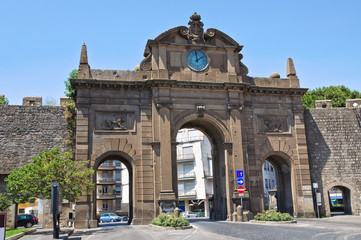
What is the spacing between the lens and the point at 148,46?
28500 millimetres

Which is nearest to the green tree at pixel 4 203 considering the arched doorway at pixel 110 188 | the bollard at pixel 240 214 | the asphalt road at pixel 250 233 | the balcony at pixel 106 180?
the asphalt road at pixel 250 233

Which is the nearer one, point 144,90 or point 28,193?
point 28,193

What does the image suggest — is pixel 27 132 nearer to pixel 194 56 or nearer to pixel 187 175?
pixel 194 56

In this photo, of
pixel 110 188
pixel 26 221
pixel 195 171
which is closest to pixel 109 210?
pixel 110 188

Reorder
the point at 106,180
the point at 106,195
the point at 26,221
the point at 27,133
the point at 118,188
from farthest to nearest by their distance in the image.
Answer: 1. the point at 118,188
2. the point at 106,180
3. the point at 106,195
4. the point at 26,221
5. the point at 27,133

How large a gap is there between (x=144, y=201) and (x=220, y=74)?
1092 cm

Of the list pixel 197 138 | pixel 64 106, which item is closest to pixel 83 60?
pixel 64 106

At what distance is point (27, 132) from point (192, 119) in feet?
39.4

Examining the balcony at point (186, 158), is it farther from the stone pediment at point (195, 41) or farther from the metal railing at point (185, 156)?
the stone pediment at point (195, 41)

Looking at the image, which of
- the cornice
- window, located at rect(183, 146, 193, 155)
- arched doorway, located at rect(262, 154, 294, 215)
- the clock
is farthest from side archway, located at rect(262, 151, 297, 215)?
window, located at rect(183, 146, 193, 155)

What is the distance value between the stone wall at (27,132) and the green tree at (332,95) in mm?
29883

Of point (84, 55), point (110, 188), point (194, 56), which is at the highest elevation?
point (194, 56)

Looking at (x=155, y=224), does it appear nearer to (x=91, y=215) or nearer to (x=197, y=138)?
(x=91, y=215)

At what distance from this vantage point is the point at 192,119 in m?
27.9
